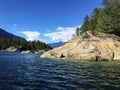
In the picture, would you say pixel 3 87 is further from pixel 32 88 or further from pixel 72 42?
pixel 72 42

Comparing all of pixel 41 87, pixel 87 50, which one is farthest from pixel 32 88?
pixel 87 50

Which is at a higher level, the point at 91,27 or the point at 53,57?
the point at 91,27

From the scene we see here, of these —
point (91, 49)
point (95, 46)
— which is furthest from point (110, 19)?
point (91, 49)

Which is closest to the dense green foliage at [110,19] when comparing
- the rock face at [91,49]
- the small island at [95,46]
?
the small island at [95,46]

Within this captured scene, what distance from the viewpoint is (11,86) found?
21766mm

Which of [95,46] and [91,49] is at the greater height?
[95,46]

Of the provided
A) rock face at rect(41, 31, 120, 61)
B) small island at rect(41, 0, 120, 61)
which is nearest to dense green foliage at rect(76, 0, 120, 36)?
small island at rect(41, 0, 120, 61)

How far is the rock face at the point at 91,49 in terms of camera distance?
197 feet

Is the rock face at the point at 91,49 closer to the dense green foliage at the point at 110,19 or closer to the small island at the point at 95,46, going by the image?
the small island at the point at 95,46

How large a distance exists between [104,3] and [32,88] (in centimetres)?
7226

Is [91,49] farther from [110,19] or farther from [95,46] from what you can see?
[110,19]

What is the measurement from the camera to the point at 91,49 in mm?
60469

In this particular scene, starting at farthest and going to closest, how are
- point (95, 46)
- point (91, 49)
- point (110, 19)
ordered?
point (110, 19)
point (95, 46)
point (91, 49)

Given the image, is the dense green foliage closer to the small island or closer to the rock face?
the small island
